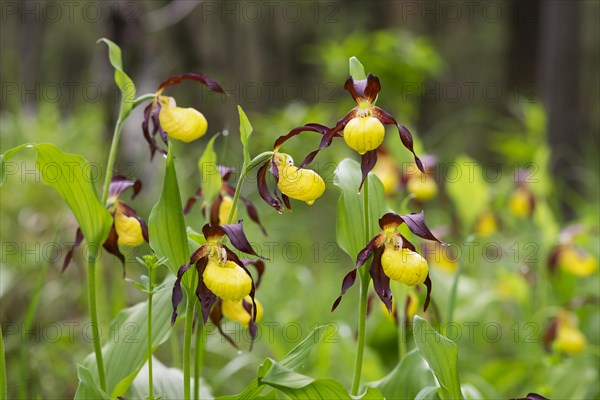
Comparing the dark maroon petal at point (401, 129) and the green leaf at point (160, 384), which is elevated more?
the dark maroon petal at point (401, 129)

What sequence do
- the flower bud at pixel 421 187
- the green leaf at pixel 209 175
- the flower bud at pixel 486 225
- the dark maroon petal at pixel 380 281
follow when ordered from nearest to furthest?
the dark maroon petal at pixel 380 281, the green leaf at pixel 209 175, the flower bud at pixel 421 187, the flower bud at pixel 486 225

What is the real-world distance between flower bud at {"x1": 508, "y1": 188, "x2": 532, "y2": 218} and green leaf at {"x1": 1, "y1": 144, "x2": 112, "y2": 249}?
54.8 inches

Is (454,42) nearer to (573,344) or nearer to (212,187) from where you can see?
(573,344)

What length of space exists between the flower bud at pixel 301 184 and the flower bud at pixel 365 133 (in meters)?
0.06

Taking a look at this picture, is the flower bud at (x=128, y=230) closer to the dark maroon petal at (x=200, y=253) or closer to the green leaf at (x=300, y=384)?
the dark maroon petal at (x=200, y=253)

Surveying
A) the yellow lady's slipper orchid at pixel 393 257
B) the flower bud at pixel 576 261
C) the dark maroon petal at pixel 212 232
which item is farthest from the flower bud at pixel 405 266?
the flower bud at pixel 576 261

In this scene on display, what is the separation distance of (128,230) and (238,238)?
252mm

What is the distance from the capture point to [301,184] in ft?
2.73

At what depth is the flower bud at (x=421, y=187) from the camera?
171 centimetres

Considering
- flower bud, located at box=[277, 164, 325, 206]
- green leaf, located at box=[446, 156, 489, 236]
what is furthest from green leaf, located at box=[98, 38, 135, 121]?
green leaf, located at box=[446, 156, 489, 236]

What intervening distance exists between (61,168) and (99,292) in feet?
3.98

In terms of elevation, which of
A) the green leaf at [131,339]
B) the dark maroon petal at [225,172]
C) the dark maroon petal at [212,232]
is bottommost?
the green leaf at [131,339]

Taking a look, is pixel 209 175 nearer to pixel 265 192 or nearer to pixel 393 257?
pixel 265 192

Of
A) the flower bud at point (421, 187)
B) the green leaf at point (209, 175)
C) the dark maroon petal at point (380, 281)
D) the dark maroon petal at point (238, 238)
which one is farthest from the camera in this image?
the flower bud at point (421, 187)
